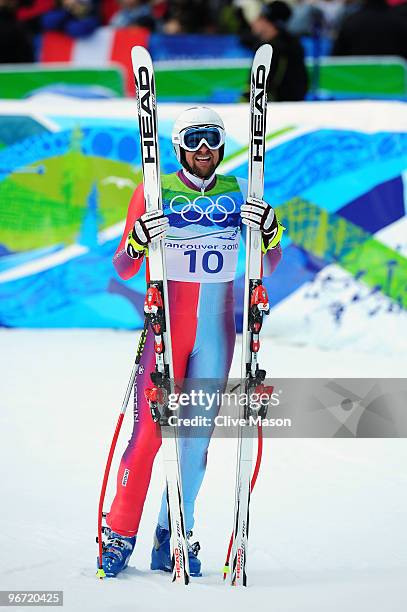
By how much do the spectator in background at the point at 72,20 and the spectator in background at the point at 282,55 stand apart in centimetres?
476

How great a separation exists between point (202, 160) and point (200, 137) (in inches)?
3.7

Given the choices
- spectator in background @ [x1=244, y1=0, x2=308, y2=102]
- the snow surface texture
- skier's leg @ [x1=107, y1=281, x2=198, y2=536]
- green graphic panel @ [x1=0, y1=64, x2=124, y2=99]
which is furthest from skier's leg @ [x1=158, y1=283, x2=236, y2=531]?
green graphic panel @ [x1=0, y1=64, x2=124, y2=99]

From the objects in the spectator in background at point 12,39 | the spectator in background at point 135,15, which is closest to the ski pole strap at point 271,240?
the spectator in background at point 12,39

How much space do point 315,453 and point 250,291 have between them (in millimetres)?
2208

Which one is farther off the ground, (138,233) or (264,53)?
(264,53)

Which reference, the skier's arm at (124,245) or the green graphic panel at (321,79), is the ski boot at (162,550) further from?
the green graphic panel at (321,79)

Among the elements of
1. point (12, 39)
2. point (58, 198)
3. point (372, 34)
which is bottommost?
point (58, 198)

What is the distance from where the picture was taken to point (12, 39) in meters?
13.6

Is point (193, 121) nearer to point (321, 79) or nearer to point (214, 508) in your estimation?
point (214, 508)

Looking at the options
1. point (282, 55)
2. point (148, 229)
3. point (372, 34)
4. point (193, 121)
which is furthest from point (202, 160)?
point (372, 34)

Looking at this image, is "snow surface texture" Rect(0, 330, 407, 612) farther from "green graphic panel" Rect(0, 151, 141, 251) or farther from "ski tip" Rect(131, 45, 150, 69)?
"ski tip" Rect(131, 45, 150, 69)

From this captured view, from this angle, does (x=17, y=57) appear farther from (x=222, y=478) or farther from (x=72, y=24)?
(x=222, y=478)

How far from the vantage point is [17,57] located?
13.8m

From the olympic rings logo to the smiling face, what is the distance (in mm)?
100
